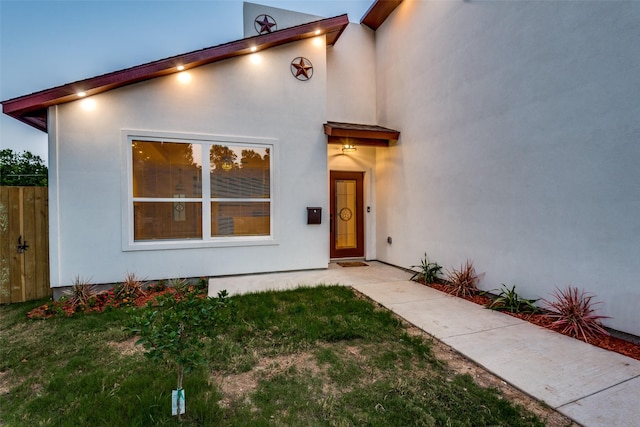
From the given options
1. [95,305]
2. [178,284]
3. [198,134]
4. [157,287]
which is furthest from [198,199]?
[95,305]

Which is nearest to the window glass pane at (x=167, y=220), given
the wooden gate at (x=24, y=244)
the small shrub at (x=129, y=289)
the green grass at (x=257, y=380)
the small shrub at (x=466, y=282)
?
the small shrub at (x=129, y=289)

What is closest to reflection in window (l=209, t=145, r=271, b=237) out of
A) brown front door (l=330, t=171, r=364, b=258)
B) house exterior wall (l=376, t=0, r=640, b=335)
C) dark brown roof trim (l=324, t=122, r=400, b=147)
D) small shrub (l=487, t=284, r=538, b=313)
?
dark brown roof trim (l=324, t=122, r=400, b=147)

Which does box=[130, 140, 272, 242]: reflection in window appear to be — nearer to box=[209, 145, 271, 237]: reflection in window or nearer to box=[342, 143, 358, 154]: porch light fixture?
box=[209, 145, 271, 237]: reflection in window

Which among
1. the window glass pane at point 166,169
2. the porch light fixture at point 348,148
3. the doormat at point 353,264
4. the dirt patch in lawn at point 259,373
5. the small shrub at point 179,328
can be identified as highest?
the porch light fixture at point 348,148

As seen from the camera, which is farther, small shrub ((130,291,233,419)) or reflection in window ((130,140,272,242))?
reflection in window ((130,140,272,242))

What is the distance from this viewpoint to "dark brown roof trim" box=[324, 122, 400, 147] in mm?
6354

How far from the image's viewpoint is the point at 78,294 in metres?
4.63

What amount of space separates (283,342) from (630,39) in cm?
515

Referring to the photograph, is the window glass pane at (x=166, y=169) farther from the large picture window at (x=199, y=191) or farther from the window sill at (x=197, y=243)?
the window sill at (x=197, y=243)

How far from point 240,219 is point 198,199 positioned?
92 cm

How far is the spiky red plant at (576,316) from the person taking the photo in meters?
3.38

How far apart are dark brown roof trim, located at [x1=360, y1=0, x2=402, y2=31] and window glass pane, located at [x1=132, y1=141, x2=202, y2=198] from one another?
18.6ft

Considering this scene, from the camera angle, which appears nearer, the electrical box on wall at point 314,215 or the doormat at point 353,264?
the electrical box on wall at point 314,215

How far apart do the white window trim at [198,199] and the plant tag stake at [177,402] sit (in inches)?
158
